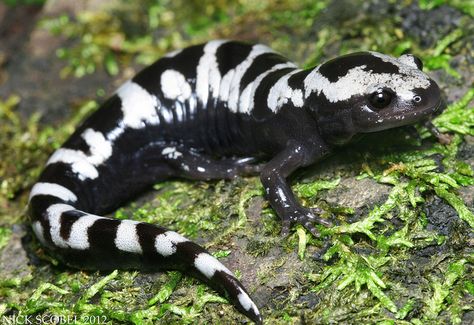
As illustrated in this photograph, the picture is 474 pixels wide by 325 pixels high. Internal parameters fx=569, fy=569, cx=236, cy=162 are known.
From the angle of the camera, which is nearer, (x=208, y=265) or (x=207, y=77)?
(x=208, y=265)

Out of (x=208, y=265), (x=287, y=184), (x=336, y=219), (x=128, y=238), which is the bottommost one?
(x=336, y=219)

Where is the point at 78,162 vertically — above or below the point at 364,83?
below

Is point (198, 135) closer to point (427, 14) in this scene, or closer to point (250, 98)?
point (250, 98)

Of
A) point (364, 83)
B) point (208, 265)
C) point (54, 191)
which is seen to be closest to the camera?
point (208, 265)

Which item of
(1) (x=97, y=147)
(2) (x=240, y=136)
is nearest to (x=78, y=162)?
(1) (x=97, y=147)

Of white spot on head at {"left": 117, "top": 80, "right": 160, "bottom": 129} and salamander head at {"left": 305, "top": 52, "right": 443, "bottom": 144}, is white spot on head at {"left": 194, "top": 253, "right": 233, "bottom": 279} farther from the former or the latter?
white spot on head at {"left": 117, "top": 80, "right": 160, "bottom": 129}

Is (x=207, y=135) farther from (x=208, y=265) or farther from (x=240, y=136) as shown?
(x=208, y=265)

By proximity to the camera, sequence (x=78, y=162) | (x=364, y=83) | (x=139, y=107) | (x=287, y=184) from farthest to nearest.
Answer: (x=139, y=107)
(x=78, y=162)
(x=287, y=184)
(x=364, y=83)

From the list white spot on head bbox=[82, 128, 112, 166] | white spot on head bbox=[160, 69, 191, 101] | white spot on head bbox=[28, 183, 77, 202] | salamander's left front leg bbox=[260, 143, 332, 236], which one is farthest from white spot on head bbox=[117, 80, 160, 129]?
salamander's left front leg bbox=[260, 143, 332, 236]
